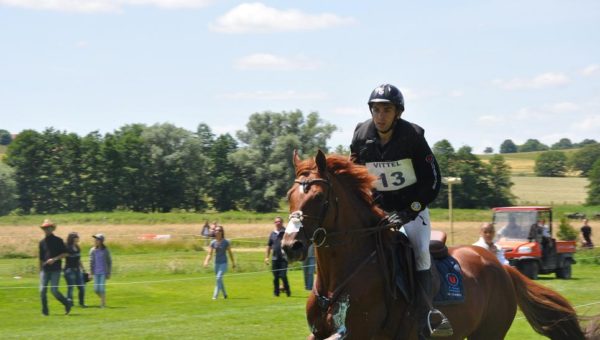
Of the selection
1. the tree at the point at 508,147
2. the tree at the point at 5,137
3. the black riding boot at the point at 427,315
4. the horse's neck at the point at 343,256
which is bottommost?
the black riding boot at the point at 427,315

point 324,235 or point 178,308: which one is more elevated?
point 324,235

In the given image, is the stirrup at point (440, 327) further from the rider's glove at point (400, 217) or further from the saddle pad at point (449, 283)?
the rider's glove at point (400, 217)

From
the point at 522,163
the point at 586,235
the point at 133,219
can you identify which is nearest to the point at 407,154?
the point at 586,235

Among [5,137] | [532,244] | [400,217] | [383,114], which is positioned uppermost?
[5,137]

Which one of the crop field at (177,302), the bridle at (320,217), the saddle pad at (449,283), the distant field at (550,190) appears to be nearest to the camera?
the bridle at (320,217)

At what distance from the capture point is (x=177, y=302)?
20719 mm

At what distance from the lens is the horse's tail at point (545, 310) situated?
9.13 meters

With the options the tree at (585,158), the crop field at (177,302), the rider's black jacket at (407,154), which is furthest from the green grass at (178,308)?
the tree at (585,158)

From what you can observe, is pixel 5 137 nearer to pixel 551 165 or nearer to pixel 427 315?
pixel 551 165

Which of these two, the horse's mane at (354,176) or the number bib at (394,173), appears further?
the number bib at (394,173)

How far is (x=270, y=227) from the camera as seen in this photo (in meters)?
58.2

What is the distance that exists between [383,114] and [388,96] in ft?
0.51

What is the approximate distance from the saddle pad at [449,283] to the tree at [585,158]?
100144mm

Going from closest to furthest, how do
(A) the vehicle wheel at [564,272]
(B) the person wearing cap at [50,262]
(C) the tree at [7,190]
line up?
(B) the person wearing cap at [50,262], (A) the vehicle wheel at [564,272], (C) the tree at [7,190]
